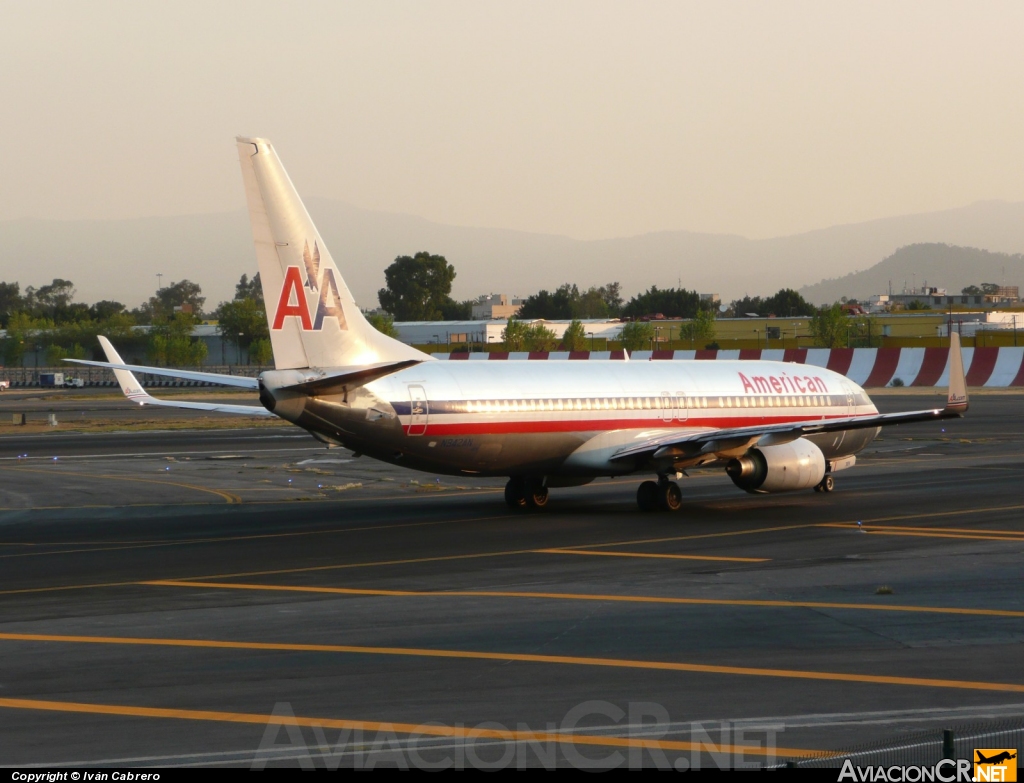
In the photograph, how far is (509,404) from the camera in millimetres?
31062

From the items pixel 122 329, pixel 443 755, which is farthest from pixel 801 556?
pixel 122 329

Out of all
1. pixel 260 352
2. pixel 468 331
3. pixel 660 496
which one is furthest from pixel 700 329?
pixel 660 496

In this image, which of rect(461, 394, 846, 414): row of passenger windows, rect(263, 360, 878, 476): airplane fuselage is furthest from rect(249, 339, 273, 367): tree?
rect(263, 360, 878, 476): airplane fuselage

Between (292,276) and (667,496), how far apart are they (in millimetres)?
11120

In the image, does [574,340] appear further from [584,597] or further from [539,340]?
[584,597]

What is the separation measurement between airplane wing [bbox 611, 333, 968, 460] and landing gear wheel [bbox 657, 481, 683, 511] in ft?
2.60

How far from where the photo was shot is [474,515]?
32.1m

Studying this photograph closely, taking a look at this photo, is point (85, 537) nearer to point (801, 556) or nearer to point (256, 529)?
point (256, 529)

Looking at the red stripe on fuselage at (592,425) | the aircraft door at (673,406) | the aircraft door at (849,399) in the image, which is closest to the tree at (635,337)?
the aircraft door at (849,399)

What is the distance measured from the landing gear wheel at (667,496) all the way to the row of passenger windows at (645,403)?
2427mm

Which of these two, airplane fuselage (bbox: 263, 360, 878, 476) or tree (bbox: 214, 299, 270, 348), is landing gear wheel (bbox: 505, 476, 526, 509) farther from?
tree (bbox: 214, 299, 270, 348)

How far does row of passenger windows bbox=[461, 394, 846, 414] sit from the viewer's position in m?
30.8

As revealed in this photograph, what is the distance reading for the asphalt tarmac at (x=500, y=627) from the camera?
11977 millimetres

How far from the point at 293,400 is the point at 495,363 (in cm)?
654
